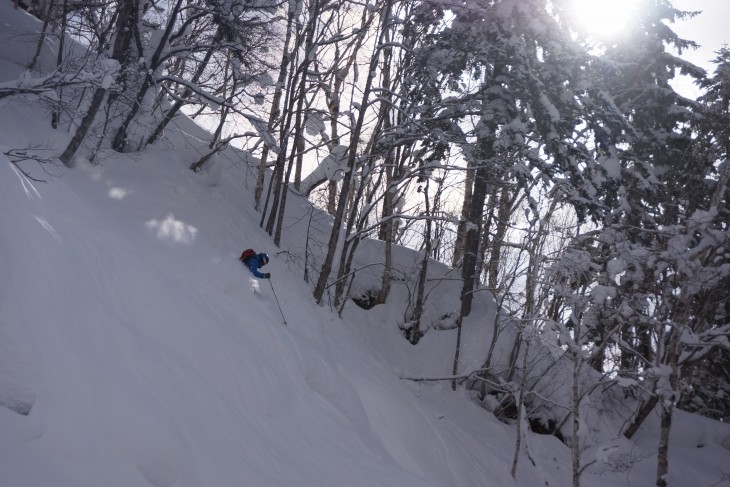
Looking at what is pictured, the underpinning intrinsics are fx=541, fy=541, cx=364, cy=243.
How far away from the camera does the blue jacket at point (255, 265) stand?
34.3 ft

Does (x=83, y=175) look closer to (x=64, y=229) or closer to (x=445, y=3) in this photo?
(x=64, y=229)

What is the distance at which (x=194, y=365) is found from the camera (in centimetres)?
606

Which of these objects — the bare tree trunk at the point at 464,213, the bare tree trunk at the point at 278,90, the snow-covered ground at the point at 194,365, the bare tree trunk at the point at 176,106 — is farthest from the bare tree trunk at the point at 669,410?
the bare tree trunk at the point at 176,106

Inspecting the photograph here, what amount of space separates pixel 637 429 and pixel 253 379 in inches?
501

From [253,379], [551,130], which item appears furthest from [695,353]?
[253,379]

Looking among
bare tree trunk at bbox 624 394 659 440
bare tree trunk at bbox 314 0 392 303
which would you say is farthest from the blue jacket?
bare tree trunk at bbox 624 394 659 440

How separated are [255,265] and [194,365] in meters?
4.59

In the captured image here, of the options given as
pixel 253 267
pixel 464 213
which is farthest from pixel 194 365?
pixel 464 213

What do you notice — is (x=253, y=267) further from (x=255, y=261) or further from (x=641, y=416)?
(x=641, y=416)

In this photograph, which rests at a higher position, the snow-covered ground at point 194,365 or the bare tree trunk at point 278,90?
the bare tree trunk at point 278,90

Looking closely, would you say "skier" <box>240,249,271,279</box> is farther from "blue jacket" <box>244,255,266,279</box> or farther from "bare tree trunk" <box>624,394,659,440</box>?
Result: "bare tree trunk" <box>624,394,659,440</box>

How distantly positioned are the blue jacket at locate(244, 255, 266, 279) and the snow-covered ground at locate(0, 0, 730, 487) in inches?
9.9

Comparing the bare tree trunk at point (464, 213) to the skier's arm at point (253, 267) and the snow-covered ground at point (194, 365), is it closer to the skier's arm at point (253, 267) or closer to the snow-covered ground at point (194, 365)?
the snow-covered ground at point (194, 365)

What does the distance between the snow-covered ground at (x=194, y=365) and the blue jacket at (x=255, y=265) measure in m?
0.25
